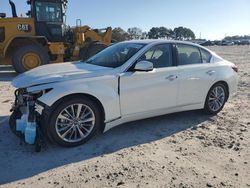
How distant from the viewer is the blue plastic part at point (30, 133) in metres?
4.62

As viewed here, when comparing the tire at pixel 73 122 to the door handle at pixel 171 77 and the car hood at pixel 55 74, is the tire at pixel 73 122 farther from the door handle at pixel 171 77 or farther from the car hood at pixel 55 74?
the door handle at pixel 171 77

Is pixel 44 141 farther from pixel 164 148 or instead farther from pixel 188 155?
Result: pixel 188 155

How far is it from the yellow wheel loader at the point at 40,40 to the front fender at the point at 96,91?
7986 mm

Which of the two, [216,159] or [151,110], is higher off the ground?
[151,110]

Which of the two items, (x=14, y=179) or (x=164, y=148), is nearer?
(x=14, y=179)

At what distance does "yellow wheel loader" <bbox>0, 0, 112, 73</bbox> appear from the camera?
41.8ft

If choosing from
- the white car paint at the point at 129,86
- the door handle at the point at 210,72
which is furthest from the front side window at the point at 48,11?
the door handle at the point at 210,72

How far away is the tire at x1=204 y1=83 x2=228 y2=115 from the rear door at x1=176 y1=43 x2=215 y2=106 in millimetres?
168

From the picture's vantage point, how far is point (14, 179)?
3.95 m

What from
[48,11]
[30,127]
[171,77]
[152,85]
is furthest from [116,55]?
[48,11]

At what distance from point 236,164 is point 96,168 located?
1.91 meters

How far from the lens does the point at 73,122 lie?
4898 mm

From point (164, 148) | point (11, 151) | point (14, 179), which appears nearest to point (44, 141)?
point (11, 151)

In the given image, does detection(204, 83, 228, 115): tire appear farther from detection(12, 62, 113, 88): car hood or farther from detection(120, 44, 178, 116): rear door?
detection(12, 62, 113, 88): car hood
